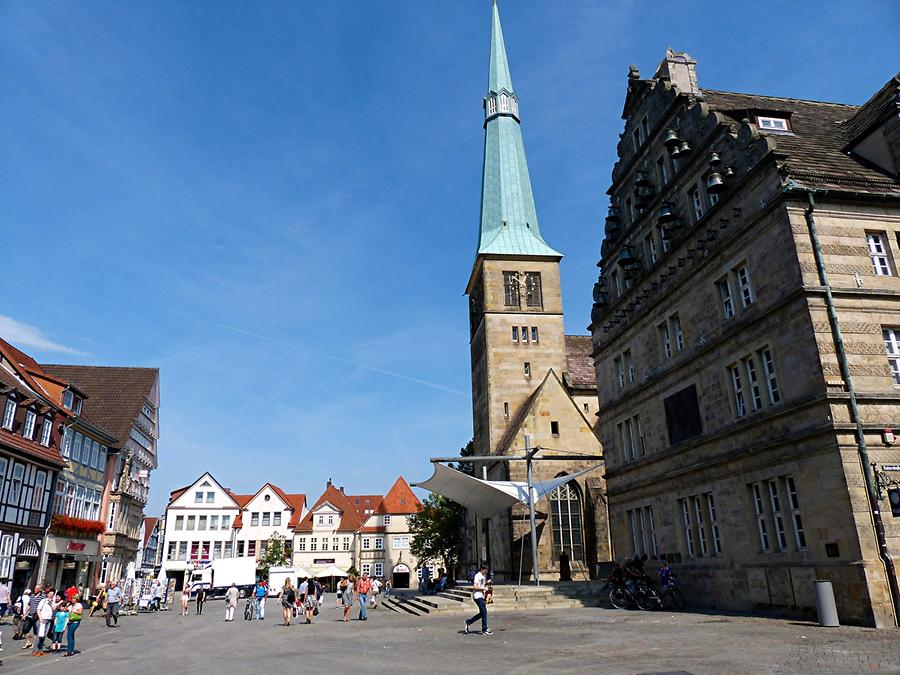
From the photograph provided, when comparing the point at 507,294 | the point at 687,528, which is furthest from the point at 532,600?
the point at 507,294

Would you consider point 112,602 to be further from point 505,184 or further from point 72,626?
point 505,184

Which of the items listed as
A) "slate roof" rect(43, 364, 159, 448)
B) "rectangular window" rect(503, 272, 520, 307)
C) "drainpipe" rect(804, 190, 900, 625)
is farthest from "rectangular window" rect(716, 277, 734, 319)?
"slate roof" rect(43, 364, 159, 448)

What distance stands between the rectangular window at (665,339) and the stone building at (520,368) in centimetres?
1687

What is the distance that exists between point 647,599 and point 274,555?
5865cm

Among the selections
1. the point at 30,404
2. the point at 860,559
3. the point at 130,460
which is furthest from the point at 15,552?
the point at 860,559

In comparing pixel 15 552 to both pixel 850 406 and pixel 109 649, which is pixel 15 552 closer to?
pixel 109 649

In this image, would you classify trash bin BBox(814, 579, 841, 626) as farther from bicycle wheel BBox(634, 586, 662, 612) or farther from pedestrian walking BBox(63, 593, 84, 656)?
pedestrian walking BBox(63, 593, 84, 656)

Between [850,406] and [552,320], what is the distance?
34.0m

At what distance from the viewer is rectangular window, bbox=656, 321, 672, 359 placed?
22922mm

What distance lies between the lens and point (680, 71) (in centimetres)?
2541

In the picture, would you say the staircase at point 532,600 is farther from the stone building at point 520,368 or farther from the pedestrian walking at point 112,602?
the pedestrian walking at point 112,602

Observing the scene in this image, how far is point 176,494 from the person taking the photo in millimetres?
81375

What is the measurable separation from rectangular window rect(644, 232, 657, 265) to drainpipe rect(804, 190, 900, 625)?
796 centimetres

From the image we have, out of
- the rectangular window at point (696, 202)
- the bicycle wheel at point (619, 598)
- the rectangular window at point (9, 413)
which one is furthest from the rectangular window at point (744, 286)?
the rectangular window at point (9, 413)
